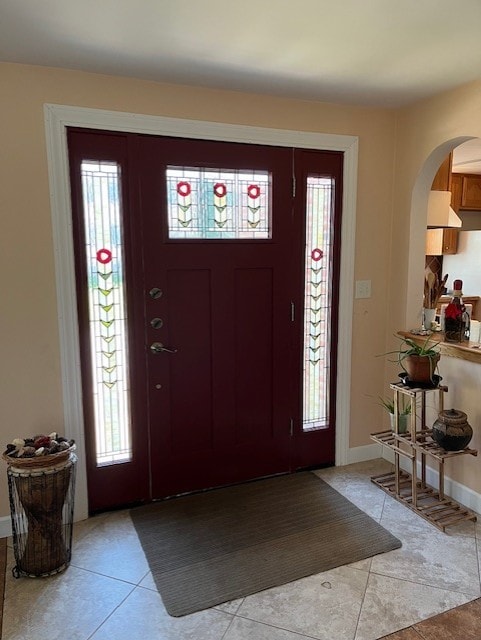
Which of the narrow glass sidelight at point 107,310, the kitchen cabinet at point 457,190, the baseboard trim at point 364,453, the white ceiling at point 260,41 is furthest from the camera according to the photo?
the kitchen cabinet at point 457,190

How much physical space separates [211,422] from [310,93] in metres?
1.97

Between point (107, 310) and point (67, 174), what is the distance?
2.33ft

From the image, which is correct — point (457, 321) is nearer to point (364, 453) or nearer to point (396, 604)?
point (364, 453)

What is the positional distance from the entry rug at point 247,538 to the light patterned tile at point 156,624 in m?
0.05

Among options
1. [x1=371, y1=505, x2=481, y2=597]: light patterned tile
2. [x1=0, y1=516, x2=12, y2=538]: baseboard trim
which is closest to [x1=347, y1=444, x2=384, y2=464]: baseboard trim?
[x1=371, y1=505, x2=481, y2=597]: light patterned tile

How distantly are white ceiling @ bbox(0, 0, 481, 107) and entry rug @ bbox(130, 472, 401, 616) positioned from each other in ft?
7.57

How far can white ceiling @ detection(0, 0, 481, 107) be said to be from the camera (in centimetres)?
167

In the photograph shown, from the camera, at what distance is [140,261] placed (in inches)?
99.1

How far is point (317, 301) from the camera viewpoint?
300 centimetres

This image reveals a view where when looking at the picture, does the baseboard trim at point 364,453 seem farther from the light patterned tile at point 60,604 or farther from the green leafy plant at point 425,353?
the light patterned tile at point 60,604

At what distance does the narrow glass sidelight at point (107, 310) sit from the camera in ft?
7.92

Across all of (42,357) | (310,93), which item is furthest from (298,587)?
(310,93)

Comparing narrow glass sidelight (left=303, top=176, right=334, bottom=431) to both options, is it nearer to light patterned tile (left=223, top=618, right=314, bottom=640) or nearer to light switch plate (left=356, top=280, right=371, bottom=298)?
light switch plate (left=356, top=280, right=371, bottom=298)

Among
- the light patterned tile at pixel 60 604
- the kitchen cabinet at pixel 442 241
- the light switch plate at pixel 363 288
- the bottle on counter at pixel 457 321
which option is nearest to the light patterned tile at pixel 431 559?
the bottle on counter at pixel 457 321
